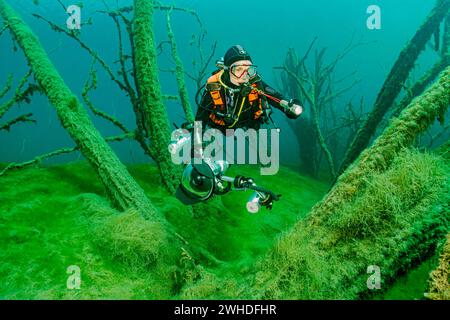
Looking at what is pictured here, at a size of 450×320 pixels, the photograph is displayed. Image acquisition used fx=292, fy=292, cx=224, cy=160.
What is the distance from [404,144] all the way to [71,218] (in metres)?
3.57

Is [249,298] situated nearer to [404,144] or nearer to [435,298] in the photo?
[435,298]

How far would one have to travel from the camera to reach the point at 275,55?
78188 mm

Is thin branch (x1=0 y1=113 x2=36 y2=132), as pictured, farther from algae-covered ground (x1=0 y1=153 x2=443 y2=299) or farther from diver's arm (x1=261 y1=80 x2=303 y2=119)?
diver's arm (x1=261 y1=80 x2=303 y2=119)

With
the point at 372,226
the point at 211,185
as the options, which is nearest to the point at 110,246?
the point at 211,185

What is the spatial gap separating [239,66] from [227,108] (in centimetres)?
51

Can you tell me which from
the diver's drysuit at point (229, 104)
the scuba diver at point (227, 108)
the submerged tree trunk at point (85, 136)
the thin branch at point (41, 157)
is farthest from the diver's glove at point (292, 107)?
the thin branch at point (41, 157)

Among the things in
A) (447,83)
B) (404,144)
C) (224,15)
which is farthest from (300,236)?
(224,15)

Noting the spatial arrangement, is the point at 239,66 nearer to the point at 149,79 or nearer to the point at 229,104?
the point at 229,104

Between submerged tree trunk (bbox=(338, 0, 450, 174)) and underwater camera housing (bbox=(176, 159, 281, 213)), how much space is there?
314 centimetres

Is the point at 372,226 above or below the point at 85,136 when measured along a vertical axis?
below

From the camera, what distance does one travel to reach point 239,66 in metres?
3.42

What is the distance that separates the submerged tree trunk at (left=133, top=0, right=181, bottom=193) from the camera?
443 cm

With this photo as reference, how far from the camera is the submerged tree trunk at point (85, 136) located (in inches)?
146

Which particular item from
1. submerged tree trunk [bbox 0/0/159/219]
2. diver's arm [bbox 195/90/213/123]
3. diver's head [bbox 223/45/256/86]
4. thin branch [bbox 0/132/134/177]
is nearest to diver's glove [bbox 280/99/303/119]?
diver's head [bbox 223/45/256/86]
